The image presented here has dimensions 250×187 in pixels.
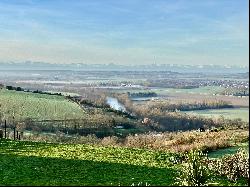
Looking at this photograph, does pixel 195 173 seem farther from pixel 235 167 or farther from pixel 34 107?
pixel 34 107

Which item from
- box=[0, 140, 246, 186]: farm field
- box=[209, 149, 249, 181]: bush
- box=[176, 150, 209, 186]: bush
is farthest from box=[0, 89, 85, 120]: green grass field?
box=[176, 150, 209, 186]: bush

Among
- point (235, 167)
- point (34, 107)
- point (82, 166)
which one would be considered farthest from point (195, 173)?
point (34, 107)

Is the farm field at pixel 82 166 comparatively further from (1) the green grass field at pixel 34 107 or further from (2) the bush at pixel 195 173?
(1) the green grass field at pixel 34 107

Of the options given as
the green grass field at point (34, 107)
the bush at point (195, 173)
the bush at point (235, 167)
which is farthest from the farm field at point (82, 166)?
the green grass field at point (34, 107)

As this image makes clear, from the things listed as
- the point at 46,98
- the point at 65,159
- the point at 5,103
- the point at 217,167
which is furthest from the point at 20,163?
the point at 46,98

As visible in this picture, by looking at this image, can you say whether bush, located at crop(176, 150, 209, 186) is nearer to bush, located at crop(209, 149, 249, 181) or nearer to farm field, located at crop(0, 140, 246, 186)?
farm field, located at crop(0, 140, 246, 186)

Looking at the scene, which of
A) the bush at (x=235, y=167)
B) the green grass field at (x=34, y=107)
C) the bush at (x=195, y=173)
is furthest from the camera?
the green grass field at (x=34, y=107)
